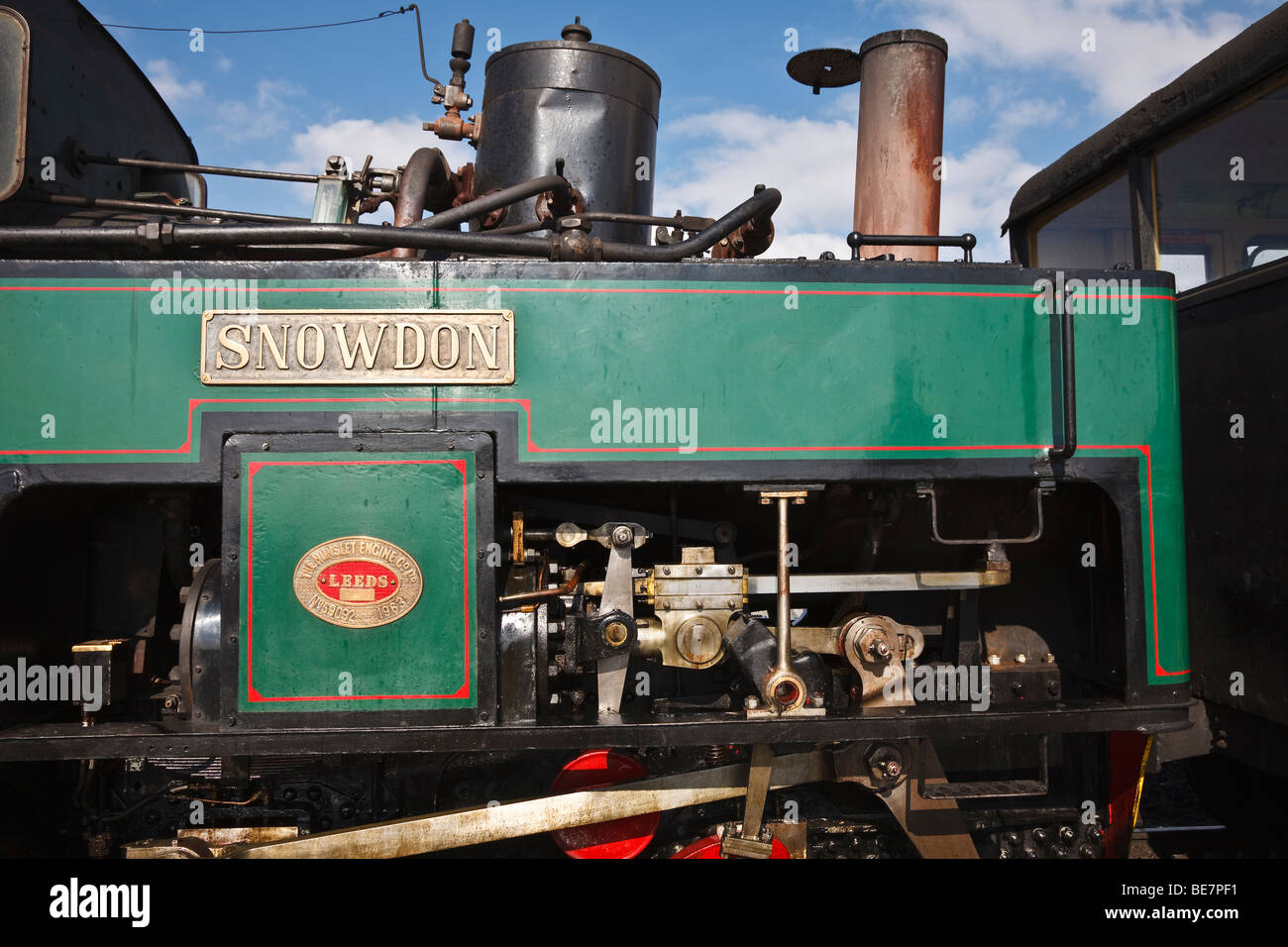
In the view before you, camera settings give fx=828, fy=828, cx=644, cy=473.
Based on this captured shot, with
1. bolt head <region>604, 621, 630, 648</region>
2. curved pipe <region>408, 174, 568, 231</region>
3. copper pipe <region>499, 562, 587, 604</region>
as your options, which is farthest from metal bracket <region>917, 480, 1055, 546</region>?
curved pipe <region>408, 174, 568, 231</region>

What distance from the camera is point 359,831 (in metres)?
2.19

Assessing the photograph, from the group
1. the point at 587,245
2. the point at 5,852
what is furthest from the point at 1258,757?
the point at 5,852

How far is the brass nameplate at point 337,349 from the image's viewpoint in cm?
215

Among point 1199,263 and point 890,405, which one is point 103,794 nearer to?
point 890,405

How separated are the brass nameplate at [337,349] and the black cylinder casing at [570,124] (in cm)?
137

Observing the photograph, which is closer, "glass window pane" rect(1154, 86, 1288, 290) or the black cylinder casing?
"glass window pane" rect(1154, 86, 1288, 290)

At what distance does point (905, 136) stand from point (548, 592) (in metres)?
2.97

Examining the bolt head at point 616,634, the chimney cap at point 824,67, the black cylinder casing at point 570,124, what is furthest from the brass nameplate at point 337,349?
the chimney cap at point 824,67

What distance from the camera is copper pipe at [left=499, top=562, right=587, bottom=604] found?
231 cm

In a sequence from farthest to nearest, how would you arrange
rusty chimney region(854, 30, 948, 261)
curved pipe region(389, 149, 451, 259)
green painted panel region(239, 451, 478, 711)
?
rusty chimney region(854, 30, 948, 261) < curved pipe region(389, 149, 451, 259) < green painted panel region(239, 451, 478, 711)

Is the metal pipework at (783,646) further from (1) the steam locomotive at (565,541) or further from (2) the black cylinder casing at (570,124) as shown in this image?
Result: (2) the black cylinder casing at (570,124)

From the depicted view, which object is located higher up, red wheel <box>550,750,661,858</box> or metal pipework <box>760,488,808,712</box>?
metal pipework <box>760,488,808,712</box>

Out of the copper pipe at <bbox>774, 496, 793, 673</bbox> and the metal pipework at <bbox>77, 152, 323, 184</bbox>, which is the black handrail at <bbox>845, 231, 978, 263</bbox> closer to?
the copper pipe at <bbox>774, 496, 793, 673</bbox>

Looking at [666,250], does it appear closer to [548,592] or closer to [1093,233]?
[548,592]
